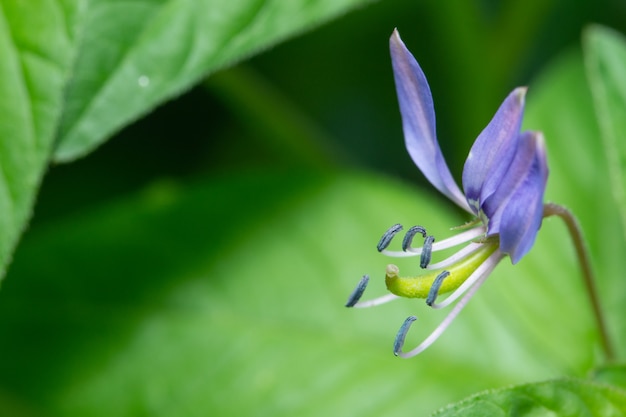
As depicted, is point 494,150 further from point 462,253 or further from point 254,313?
point 254,313

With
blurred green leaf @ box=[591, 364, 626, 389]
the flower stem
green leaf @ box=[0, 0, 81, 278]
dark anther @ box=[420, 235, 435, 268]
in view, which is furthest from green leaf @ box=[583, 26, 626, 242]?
green leaf @ box=[0, 0, 81, 278]

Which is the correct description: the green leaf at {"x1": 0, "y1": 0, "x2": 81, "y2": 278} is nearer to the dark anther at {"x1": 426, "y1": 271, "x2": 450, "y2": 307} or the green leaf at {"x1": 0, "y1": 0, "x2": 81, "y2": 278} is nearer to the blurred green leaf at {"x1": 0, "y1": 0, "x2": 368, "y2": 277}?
the blurred green leaf at {"x1": 0, "y1": 0, "x2": 368, "y2": 277}

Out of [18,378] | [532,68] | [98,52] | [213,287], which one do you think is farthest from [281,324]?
[532,68]

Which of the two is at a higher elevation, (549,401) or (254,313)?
(549,401)

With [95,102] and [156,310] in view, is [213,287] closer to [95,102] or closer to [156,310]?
[156,310]

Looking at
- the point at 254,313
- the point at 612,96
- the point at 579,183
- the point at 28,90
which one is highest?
the point at 612,96

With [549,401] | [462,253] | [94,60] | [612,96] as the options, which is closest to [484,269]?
[462,253]
